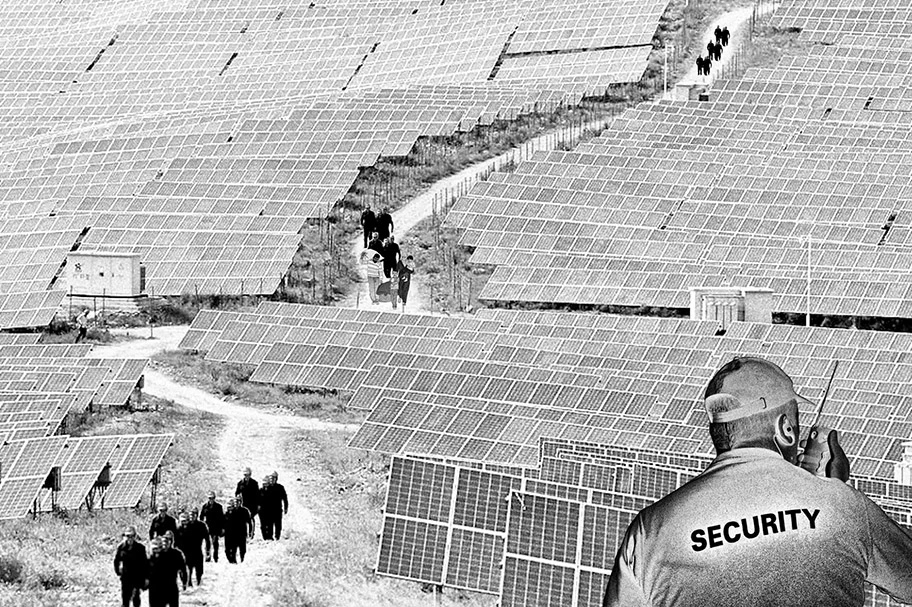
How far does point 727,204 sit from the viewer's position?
53000mm

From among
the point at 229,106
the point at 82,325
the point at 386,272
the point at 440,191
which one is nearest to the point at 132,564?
the point at 82,325

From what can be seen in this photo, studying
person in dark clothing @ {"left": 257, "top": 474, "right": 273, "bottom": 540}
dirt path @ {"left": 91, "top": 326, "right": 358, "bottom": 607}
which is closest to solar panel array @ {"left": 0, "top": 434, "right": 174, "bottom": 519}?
person in dark clothing @ {"left": 257, "top": 474, "right": 273, "bottom": 540}

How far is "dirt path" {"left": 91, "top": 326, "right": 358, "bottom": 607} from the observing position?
25859mm

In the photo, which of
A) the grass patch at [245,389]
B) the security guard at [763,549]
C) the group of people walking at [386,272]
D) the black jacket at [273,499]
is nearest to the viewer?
the security guard at [763,549]

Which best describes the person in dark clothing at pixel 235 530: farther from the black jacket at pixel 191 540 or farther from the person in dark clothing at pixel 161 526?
the person in dark clothing at pixel 161 526

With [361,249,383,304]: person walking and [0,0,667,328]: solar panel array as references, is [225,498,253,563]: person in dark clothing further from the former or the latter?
[361,249,383,304]: person walking

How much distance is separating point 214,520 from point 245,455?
7065mm

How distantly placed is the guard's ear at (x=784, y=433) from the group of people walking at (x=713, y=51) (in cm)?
6795

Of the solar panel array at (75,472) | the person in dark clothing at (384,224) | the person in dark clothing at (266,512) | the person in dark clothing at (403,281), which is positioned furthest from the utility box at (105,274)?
the person in dark clothing at (266,512)

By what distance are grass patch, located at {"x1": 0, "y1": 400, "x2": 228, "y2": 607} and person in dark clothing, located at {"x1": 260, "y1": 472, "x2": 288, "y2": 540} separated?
5.48 feet

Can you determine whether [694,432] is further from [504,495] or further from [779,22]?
[779,22]

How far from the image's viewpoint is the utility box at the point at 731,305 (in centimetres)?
4197

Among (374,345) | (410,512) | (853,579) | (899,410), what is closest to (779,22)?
(374,345)

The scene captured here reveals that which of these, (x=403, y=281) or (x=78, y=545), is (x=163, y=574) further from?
(x=403, y=281)
